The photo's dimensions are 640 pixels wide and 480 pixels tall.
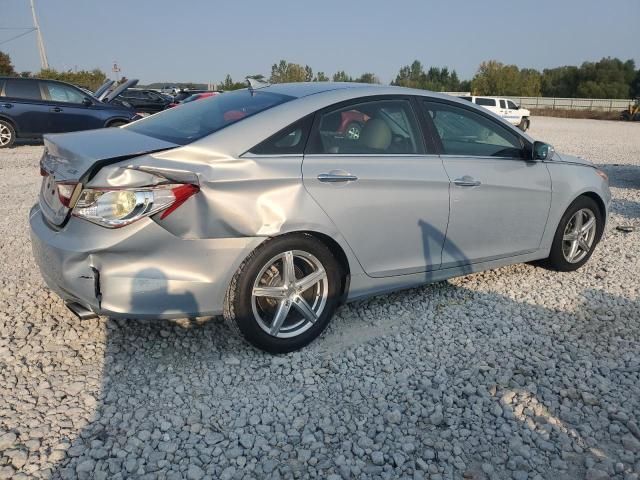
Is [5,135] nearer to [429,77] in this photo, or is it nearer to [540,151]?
[540,151]

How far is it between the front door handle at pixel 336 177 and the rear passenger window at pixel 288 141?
0.20 m

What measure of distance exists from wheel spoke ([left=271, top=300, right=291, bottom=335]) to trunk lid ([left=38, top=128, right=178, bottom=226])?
112 cm

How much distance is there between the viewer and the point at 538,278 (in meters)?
4.77

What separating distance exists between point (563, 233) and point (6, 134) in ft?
42.4

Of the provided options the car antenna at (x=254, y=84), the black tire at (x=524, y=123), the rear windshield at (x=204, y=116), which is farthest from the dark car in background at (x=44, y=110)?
the black tire at (x=524, y=123)

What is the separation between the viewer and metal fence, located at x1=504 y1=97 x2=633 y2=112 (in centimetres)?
5291

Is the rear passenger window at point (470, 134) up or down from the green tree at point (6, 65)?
down

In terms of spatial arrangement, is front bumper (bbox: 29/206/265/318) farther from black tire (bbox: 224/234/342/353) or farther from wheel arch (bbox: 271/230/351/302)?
wheel arch (bbox: 271/230/351/302)

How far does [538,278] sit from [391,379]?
7.51ft

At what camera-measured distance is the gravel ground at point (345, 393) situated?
244 cm

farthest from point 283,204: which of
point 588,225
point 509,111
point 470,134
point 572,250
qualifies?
point 509,111

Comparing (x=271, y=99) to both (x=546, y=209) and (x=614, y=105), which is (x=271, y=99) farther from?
(x=614, y=105)

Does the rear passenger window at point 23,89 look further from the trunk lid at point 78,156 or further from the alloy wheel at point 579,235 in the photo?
the alloy wheel at point 579,235

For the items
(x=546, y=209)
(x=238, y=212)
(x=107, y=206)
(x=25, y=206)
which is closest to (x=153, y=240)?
(x=107, y=206)
